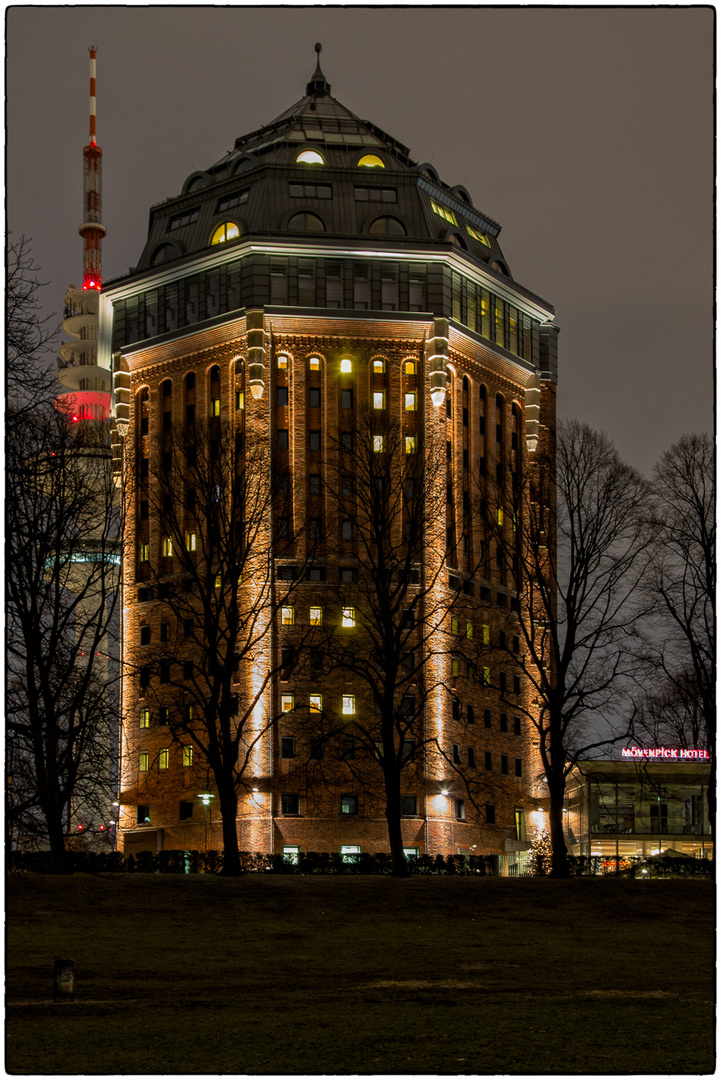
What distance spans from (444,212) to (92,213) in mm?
68869

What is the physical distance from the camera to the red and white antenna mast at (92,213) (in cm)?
15650

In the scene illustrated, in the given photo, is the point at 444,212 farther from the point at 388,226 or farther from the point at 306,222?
the point at 306,222

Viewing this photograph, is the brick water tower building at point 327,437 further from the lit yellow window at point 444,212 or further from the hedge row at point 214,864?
the hedge row at point 214,864

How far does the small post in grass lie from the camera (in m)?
30.0

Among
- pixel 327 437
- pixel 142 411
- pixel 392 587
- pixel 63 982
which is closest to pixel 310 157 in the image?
pixel 142 411

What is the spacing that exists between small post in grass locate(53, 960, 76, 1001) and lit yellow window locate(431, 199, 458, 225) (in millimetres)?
81495

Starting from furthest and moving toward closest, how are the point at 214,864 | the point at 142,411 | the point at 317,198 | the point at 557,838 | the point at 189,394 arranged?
the point at 317,198
the point at 142,411
the point at 189,394
the point at 214,864
the point at 557,838

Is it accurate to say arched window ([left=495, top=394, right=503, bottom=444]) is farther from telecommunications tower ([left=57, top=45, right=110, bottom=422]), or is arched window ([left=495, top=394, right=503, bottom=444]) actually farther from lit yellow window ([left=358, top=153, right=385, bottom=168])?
telecommunications tower ([left=57, top=45, right=110, bottom=422])

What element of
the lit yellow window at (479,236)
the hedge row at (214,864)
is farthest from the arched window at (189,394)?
the hedge row at (214,864)

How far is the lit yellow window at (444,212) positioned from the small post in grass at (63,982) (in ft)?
267

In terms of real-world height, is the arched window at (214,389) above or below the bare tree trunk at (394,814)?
above

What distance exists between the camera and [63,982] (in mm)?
30016

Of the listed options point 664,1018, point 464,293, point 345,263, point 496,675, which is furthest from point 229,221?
point 664,1018

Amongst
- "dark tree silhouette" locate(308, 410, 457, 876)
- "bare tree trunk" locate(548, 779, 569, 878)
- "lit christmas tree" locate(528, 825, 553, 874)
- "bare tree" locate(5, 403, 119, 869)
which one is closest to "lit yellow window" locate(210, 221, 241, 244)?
"dark tree silhouette" locate(308, 410, 457, 876)
